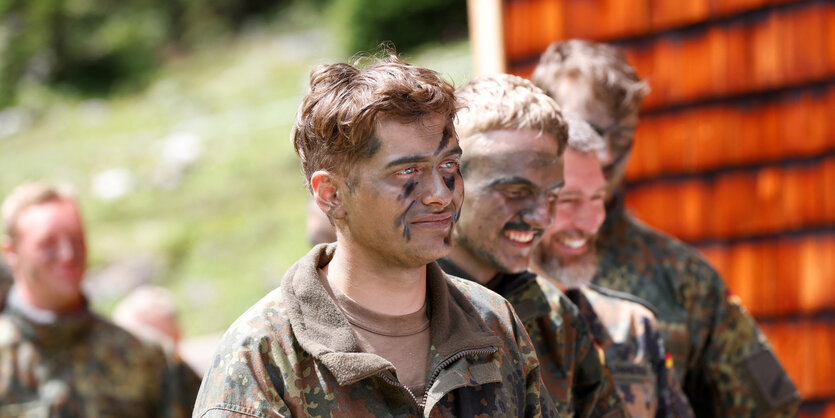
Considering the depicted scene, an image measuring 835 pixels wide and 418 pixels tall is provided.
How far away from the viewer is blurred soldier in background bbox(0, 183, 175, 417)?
4160 millimetres

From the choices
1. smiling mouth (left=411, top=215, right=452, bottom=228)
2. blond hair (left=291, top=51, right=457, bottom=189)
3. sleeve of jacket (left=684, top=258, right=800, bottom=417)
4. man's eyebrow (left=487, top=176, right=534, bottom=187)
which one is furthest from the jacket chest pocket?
blond hair (left=291, top=51, right=457, bottom=189)

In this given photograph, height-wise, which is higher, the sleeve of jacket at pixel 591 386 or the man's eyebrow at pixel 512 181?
the man's eyebrow at pixel 512 181

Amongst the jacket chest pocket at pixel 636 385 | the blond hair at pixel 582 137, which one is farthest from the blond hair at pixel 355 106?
the jacket chest pocket at pixel 636 385

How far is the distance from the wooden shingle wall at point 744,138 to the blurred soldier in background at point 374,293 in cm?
273

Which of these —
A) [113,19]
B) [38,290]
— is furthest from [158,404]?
[113,19]

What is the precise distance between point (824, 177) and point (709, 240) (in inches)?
21.8

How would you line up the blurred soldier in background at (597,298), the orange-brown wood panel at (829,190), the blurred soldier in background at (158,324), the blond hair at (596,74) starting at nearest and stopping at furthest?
the blurred soldier in background at (597,298) < the blond hair at (596,74) < the orange-brown wood panel at (829,190) < the blurred soldier in background at (158,324)

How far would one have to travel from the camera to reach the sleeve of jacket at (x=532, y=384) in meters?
2.03

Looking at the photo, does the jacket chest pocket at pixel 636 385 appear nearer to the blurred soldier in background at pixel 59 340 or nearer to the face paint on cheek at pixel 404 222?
the face paint on cheek at pixel 404 222

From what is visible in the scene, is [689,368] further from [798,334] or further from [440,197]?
[440,197]

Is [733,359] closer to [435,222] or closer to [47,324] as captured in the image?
[435,222]

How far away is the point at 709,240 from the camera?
4.53 metres

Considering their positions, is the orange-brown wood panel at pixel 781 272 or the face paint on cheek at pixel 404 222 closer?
the face paint on cheek at pixel 404 222

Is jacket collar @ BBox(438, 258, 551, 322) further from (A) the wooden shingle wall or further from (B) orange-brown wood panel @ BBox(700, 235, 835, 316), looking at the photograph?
(A) the wooden shingle wall
